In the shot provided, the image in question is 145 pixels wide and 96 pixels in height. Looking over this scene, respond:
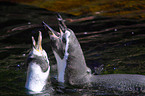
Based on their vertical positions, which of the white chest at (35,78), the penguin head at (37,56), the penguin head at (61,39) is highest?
the penguin head at (61,39)

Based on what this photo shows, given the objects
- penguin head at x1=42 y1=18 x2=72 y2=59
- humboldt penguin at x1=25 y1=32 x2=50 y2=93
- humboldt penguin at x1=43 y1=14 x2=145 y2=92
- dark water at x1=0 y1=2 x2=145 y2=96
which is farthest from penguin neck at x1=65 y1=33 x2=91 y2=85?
humboldt penguin at x1=25 y1=32 x2=50 y2=93

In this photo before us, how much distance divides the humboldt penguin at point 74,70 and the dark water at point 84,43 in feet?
0.61

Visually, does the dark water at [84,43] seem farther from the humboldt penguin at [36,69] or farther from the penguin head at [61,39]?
the penguin head at [61,39]

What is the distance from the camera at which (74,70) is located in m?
4.17

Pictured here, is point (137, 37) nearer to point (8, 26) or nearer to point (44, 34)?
point (44, 34)

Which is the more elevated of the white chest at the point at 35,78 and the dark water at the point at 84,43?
the dark water at the point at 84,43

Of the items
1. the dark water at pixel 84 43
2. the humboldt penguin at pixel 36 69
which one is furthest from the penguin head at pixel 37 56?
the dark water at pixel 84 43

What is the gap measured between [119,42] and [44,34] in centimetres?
185

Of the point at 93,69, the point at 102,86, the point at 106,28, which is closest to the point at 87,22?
the point at 106,28

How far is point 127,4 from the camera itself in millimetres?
8461

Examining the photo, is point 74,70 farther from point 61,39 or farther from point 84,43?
point 84,43

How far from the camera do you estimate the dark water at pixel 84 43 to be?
15.2 feet

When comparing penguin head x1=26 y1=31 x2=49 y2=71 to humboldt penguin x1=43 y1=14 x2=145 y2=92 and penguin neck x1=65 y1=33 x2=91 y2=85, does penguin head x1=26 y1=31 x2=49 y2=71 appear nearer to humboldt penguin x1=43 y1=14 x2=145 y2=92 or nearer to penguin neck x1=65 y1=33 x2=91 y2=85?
humboldt penguin x1=43 y1=14 x2=145 y2=92

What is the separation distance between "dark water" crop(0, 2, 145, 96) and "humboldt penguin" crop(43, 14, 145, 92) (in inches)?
7.3
